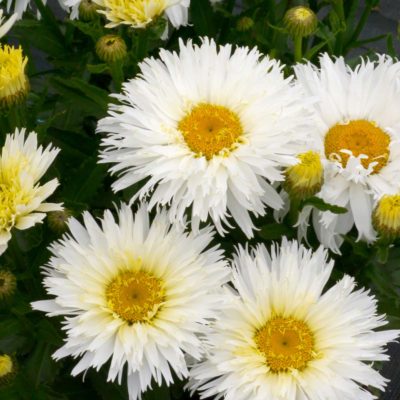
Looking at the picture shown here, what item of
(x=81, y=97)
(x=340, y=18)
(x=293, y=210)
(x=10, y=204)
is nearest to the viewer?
(x=10, y=204)

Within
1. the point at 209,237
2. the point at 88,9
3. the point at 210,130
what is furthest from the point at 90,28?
the point at 209,237

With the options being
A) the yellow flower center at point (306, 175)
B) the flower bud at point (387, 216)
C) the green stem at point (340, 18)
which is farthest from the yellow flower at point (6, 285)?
the green stem at point (340, 18)

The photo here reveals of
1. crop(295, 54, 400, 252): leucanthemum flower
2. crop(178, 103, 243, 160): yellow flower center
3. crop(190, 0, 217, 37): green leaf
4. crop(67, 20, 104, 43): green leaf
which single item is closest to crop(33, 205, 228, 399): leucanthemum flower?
crop(178, 103, 243, 160): yellow flower center

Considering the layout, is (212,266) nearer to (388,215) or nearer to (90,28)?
(388,215)

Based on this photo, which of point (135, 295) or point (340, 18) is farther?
point (340, 18)

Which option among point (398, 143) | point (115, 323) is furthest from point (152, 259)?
point (398, 143)

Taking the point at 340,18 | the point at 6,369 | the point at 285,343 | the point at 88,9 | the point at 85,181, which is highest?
the point at 340,18

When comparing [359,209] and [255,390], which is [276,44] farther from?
[255,390]

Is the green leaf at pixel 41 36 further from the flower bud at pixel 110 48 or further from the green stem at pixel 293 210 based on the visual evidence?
the green stem at pixel 293 210
